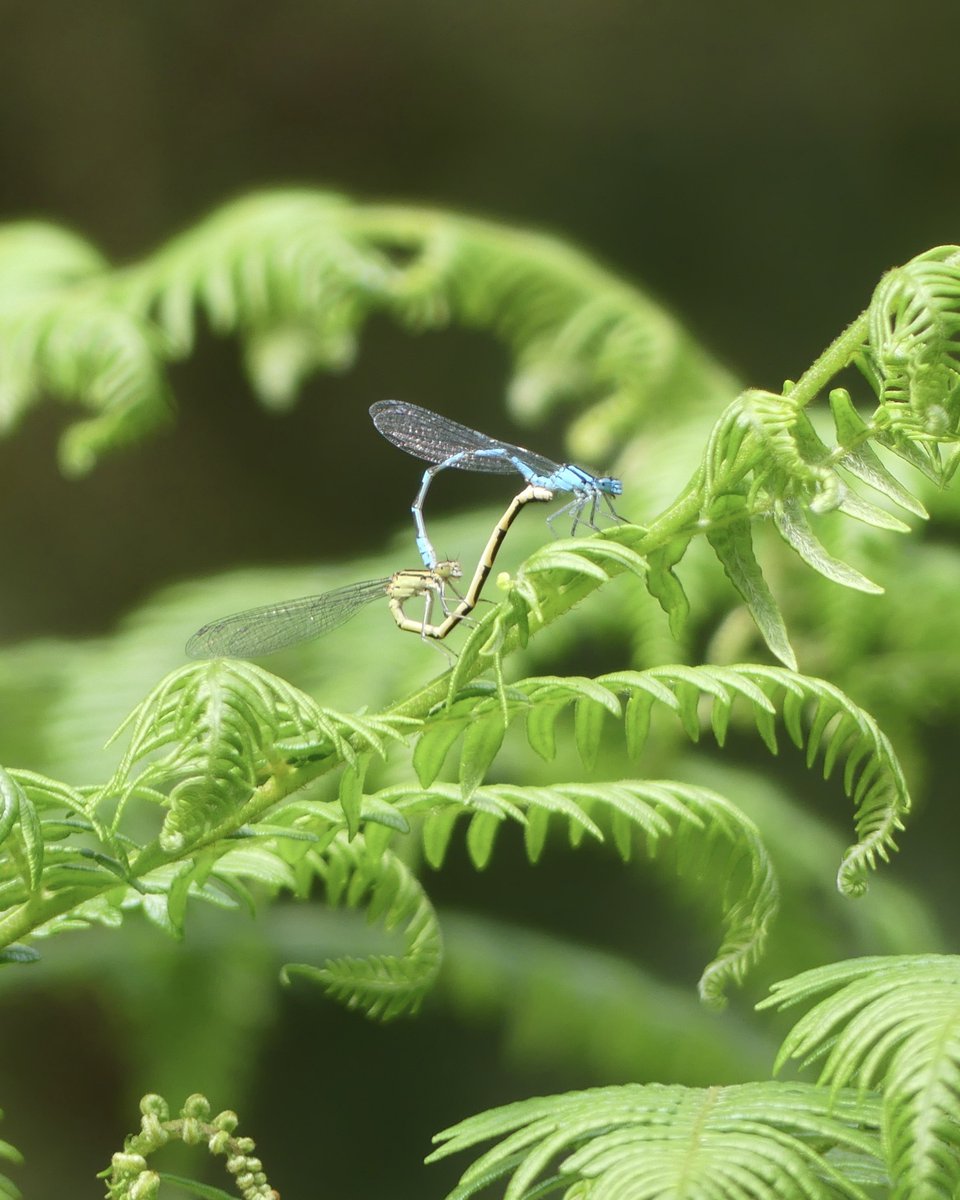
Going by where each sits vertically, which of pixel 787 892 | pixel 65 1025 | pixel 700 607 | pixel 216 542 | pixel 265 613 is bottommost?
pixel 65 1025

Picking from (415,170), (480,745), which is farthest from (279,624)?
(415,170)

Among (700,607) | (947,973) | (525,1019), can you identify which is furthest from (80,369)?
(947,973)

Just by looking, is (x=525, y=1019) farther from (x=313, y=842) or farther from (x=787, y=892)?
(x=313, y=842)

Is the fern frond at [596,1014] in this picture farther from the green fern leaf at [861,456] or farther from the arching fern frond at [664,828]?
the green fern leaf at [861,456]

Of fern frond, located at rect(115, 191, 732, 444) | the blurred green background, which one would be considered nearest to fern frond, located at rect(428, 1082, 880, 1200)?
fern frond, located at rect(115, 191, 732, 444)

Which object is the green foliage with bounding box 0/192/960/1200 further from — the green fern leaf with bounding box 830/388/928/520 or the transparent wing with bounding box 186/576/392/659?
the transparent wing with bounding box 186/576/392/659

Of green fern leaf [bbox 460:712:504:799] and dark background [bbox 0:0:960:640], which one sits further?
dark background [bbox 0:0:960:640]
